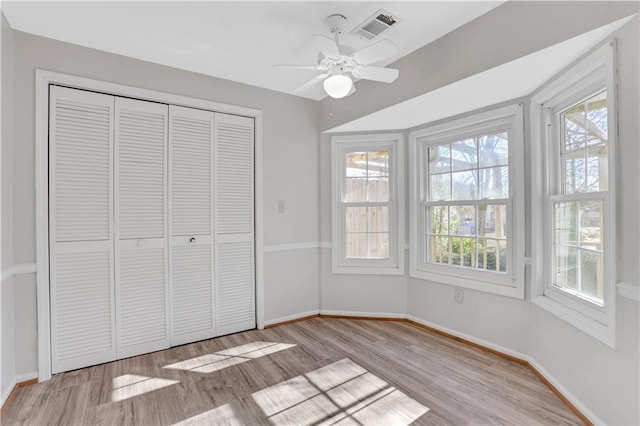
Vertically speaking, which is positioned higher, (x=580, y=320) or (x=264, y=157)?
(x=264, y=157)

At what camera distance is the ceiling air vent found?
2.03 m

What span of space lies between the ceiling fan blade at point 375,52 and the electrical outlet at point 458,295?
2221 millimetres

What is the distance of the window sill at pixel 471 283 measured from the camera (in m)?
2.63

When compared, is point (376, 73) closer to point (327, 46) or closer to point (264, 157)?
point (327, 46)

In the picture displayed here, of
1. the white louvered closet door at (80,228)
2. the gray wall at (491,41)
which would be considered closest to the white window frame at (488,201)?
the gray wall at (491,41)

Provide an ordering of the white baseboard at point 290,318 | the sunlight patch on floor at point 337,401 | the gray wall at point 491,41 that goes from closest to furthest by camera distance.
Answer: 1. the gray wall at point 491,41
2. the sunlight patch on floor at point 337,401
3. the white baseboard at point 290,318

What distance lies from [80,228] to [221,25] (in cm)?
190

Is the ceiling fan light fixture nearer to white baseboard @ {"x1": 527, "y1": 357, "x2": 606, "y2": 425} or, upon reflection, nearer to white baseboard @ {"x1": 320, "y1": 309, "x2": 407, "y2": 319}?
white baseboard @ {"x1": 527, "y1": 357, "x2": 606, "y2": 425}

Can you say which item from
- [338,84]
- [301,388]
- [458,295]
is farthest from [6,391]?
[458,295]

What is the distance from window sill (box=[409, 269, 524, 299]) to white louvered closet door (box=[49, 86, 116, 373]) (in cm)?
292

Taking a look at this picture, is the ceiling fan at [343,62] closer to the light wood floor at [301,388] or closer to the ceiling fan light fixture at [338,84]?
the ceiling fan light fixture at [338,84]

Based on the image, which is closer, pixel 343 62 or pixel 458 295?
pixel 343 62

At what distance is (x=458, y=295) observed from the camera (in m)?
3.04

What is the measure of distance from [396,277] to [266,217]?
1606 millimetres
